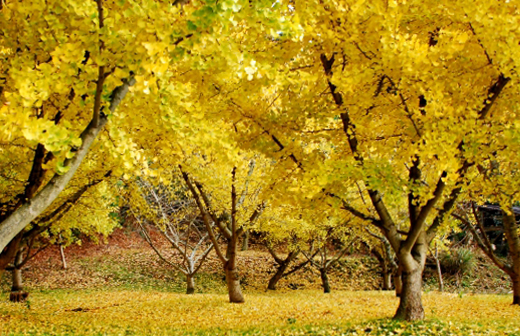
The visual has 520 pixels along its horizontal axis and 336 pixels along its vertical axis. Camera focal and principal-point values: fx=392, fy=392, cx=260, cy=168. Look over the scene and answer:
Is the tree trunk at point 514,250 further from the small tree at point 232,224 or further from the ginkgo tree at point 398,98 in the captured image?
the small tree at point 232,224

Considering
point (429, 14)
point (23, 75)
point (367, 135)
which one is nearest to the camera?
point (23, 75)

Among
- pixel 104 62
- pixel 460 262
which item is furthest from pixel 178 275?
pixel 104 62

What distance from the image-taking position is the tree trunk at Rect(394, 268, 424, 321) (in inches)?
276

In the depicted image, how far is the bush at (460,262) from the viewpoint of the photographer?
2125 cm

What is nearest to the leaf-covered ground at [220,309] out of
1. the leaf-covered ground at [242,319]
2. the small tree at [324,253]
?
the leaf-covered ground at [242,319]

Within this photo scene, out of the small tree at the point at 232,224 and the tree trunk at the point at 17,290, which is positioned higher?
the small tree at the point at 232,224

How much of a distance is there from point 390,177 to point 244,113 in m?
2.78

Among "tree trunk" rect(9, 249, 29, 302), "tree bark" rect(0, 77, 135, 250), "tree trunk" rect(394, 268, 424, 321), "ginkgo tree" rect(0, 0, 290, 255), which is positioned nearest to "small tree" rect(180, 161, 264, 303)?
"tree trunk" rect(394, 268, 424, 321)

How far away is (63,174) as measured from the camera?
406 centimetres

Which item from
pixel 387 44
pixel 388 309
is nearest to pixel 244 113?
pixel 387 44

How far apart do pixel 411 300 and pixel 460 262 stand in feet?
54.5

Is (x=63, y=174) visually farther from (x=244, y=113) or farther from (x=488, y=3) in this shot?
(x=488, y=3)

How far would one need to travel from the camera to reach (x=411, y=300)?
7.07 m

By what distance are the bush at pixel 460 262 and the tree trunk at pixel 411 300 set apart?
1588cm
